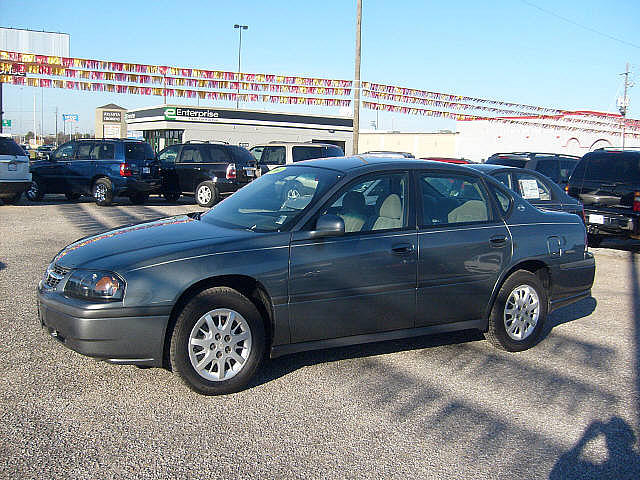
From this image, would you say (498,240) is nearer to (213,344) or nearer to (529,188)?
(213,344)

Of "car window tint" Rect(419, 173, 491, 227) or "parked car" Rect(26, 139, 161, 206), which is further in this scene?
"parked car" Rect(26, 139, 161, 206)

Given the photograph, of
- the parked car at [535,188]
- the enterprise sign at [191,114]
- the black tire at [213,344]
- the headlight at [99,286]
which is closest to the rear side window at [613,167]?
the parked car at [535,188]

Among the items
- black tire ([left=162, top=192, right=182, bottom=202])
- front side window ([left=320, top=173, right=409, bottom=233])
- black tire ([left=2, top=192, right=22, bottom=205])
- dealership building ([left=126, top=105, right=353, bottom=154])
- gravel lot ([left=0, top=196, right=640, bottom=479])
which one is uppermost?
dealership building ([left=126, top=105, right=353, bottom=154])

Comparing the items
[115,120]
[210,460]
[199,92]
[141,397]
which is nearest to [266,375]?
[141,397]

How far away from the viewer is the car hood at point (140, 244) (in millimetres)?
4363

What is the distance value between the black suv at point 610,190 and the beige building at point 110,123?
48.4 meters

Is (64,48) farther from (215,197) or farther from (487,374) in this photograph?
(487,374)

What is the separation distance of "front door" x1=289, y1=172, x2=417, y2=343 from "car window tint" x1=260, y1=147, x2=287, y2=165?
13.3 m

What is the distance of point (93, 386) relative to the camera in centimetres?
455

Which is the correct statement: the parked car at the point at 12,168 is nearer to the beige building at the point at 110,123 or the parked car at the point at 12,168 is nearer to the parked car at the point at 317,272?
the parked car at the point at 317,272

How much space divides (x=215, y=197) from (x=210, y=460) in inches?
572

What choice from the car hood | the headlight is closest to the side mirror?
the car hood

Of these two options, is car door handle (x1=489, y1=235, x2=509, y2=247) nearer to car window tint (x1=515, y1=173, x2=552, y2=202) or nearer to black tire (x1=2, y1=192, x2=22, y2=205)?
car window tint (x1=515, y1=173, x2=552, y2=202)

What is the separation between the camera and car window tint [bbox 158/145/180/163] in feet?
61.5
